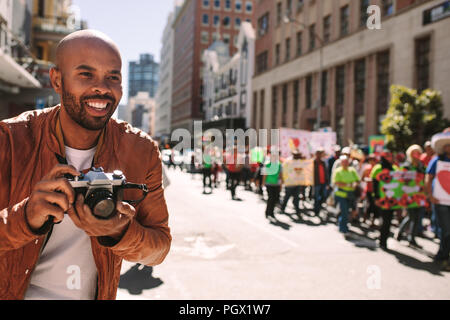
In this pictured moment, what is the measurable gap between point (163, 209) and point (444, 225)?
645cm

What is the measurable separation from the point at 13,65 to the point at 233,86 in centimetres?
3746

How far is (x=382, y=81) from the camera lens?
25.4 metres

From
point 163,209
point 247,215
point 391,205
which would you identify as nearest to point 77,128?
point 163,209

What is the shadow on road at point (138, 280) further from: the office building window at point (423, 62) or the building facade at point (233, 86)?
the building facade at point (233, 86)

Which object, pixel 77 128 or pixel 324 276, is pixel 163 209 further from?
pixel 324 276

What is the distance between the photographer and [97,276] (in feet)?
→ 5.52

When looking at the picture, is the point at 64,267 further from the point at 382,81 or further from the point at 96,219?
the point at 382,81

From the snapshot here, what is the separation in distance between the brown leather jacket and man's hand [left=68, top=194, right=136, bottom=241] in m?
0.11

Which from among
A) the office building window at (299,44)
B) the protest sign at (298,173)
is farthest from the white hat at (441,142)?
the office building window at (299,44)

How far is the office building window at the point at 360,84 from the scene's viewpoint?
27.0 metres

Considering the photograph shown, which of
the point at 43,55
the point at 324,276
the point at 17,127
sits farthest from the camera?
the point at 43,55

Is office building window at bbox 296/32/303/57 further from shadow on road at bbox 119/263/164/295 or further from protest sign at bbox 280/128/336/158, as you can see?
shadow on road at bbox 119/263/164/295

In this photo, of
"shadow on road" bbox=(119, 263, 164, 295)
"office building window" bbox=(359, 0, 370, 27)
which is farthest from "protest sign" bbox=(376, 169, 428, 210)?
"office building window" bbox=(359, 0, 370, 27)

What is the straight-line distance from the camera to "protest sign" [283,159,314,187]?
1237 centimetres
